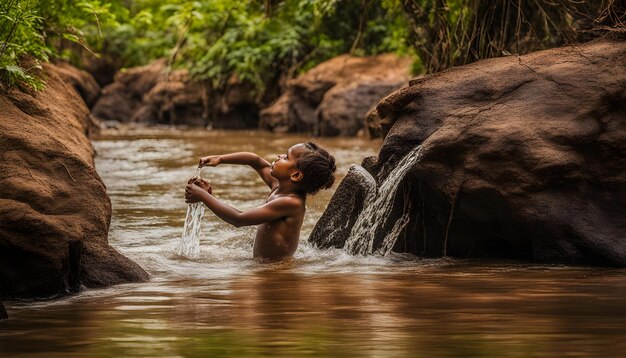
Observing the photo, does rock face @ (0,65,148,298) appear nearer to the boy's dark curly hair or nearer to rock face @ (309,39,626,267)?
the boy's dark curly hair

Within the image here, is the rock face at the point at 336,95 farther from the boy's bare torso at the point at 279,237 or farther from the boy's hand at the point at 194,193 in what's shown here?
the boy's hand at the point at 194,193

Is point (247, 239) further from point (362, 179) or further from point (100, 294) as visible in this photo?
point (100, 294)

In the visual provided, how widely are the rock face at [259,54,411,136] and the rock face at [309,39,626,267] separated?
39.6 feet

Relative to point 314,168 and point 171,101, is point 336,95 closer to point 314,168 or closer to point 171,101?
point 171,101

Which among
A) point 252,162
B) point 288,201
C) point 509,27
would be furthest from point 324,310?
point 509,27

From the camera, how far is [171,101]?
85.5 ft

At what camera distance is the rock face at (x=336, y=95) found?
63.8 ft

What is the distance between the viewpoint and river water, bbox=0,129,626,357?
374 cm

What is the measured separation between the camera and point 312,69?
21938 mm

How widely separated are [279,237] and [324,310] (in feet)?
7.61

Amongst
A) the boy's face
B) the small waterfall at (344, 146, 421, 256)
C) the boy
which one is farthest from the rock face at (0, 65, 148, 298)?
the small waterfall at (344, 146, 421, 256)

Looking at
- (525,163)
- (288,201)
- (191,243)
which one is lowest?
(191,243)

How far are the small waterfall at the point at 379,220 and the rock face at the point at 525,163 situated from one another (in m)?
0.08

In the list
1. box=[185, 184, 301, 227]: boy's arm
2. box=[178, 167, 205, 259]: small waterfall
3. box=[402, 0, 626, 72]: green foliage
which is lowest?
box=[178, 167, 205, 259]: small waterfall
